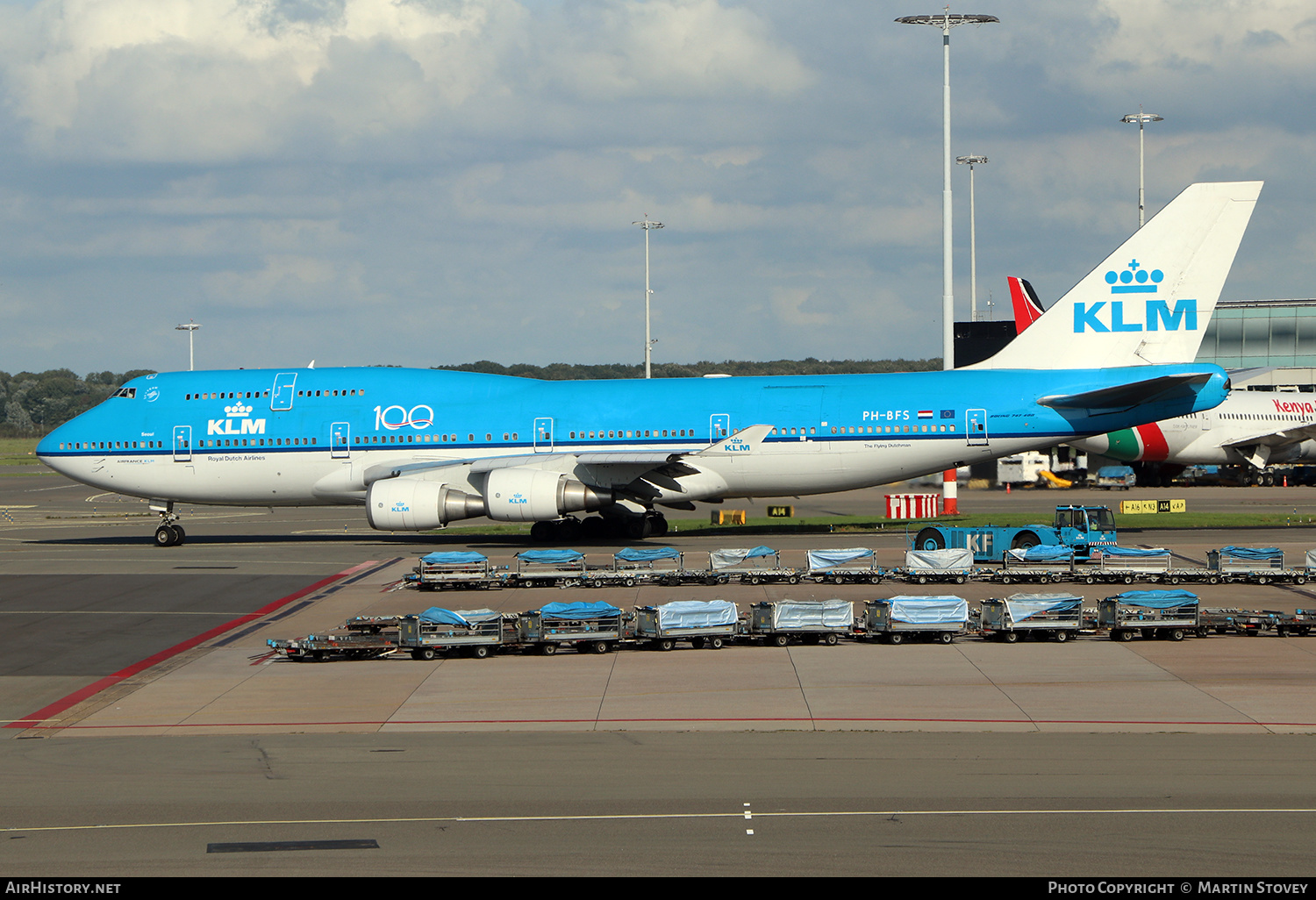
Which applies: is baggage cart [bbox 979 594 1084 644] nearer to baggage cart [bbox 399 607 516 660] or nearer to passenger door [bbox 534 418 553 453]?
baggage cart [bbox 399 607 516 660]

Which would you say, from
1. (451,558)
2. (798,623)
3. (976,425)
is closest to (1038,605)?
(798,623)

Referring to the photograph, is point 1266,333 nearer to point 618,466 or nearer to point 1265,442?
point 1265,442

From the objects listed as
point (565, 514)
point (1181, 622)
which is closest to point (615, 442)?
point (565, 514)

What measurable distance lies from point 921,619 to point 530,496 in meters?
17.2

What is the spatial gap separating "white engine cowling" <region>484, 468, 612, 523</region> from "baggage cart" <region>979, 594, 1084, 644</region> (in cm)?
1729

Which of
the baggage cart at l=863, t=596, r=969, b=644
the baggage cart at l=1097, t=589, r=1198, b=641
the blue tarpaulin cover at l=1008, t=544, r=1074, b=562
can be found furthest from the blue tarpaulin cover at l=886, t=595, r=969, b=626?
the blue tarpaulin cover at l=1008, t=544, r=1074, b=562

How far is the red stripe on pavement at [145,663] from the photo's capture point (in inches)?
626

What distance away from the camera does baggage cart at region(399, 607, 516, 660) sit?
64.3 feet

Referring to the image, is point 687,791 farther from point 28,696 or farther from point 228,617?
point 228,617

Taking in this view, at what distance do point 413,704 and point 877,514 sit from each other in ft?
121

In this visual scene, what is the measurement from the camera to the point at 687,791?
11750 millimetres

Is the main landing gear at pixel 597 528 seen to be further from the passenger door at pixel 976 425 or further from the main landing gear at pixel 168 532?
the main landing gear at pixel 168 532

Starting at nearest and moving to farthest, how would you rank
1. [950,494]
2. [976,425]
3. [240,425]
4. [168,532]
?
[976,425] < [240,425] < [168,532] < [950,494]

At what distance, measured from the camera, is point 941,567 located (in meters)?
27.2
